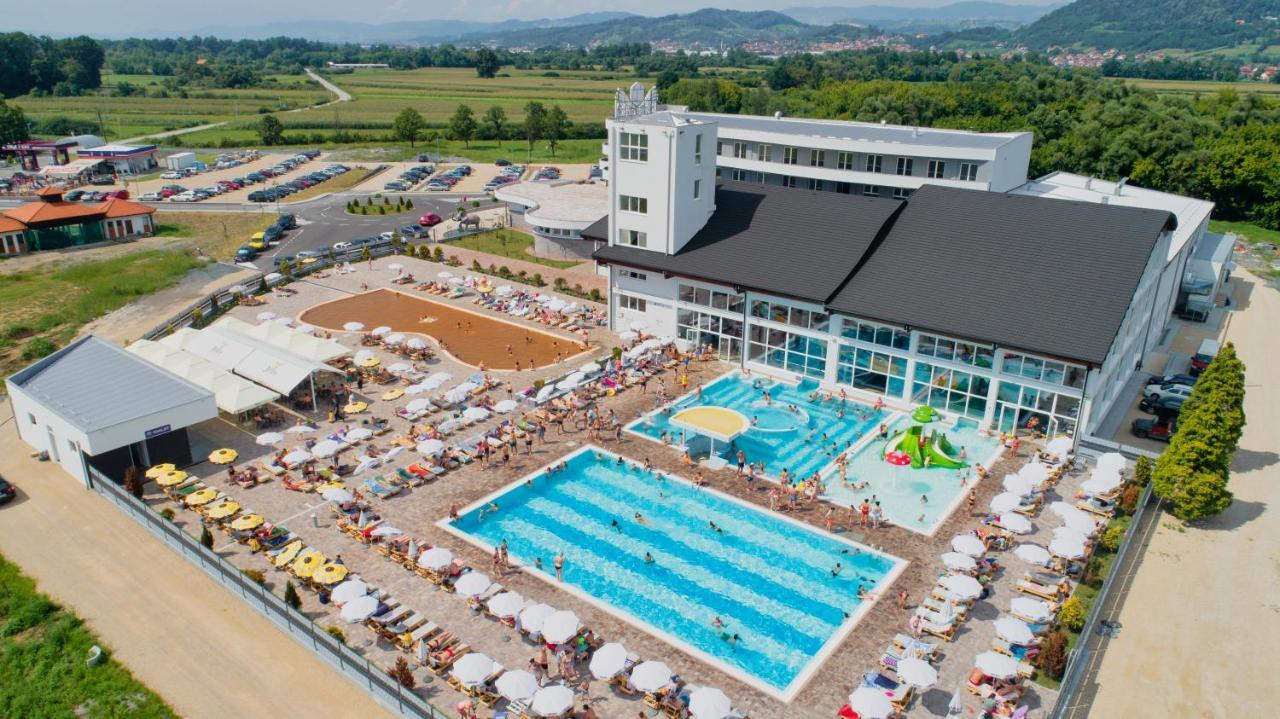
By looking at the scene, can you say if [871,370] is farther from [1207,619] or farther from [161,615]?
[161,615]

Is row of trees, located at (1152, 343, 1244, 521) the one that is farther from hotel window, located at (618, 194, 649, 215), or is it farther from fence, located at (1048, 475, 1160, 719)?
hotel window, located at (618, 194, 649, 215)

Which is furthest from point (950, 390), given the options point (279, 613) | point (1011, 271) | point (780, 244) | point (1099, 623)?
point (279, 613)

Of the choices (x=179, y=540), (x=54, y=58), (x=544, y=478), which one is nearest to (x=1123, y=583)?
(x=544, y=478)

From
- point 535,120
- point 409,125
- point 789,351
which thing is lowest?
point 789,351

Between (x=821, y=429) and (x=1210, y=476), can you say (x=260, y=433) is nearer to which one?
(x=821, y=429)

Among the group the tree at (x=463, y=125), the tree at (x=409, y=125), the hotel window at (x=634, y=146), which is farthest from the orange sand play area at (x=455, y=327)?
the tree at (x=463, y=125)

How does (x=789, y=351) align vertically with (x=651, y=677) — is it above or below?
above
